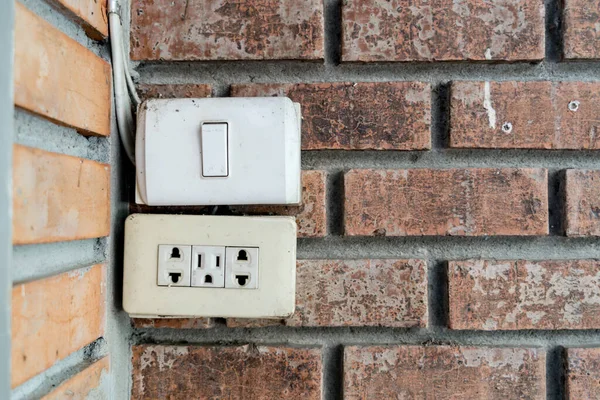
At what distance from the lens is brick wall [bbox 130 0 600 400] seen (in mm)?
767

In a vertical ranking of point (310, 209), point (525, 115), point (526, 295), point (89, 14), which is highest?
point (89, 14)

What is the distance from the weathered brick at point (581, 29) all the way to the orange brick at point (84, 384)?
805mm

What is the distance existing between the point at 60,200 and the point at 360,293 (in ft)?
1.43

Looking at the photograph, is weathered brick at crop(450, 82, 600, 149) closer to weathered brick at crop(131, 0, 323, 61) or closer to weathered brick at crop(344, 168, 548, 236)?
weathered brick at crop(344, 168, 548, 236)

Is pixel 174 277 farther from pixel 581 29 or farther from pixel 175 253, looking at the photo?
pixel 581 29

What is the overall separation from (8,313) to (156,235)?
248 millimetres

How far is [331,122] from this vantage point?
776 millimetres

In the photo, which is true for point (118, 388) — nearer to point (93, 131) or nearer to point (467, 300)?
point (93, 131)

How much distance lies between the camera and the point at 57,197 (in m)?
0.60

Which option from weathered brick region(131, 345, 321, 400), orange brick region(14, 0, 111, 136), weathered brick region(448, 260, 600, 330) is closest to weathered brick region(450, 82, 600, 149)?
weathered brick region(448, 260, 600, 330)

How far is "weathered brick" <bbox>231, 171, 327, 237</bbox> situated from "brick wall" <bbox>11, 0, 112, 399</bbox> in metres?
0.22

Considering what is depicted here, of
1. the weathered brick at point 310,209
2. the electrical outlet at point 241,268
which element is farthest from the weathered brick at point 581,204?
the electrical outlet at point 241,268

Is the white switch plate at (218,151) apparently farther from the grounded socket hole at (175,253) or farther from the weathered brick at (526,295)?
the weathered brick at (526,295)

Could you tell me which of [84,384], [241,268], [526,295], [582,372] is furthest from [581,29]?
[84,384]
